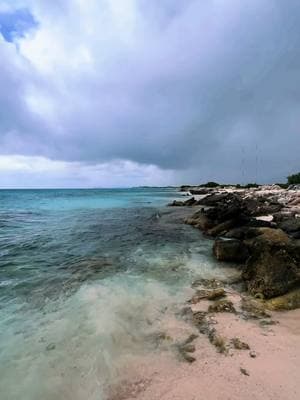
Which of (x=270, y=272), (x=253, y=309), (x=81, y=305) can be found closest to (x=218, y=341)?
(x=253, y=309)

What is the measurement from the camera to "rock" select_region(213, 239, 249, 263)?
10.3 metres

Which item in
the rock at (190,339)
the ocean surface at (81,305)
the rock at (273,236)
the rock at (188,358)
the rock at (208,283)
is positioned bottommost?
the rock at (208,283)

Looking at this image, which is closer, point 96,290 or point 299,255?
point 96,290

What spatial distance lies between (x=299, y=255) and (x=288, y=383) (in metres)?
5.97

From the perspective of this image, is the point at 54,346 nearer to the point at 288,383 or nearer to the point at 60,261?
the point at 288,383

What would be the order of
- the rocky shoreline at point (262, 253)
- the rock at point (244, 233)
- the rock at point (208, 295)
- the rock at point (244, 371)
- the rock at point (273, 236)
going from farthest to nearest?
the rock at point (244, 233), the rock at point (273, 236), the rock at point (208, 295), the rocky shoreline at point (262, 253), the rock at point (244, 371)

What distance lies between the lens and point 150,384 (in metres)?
3.92

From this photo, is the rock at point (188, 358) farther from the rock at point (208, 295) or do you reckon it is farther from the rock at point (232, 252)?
the rock at point (232, 252)

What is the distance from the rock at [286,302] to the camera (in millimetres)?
6145

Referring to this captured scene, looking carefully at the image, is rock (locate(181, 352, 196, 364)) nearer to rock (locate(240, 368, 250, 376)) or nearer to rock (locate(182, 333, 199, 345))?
rock (locate(182, 333, 199, 345))

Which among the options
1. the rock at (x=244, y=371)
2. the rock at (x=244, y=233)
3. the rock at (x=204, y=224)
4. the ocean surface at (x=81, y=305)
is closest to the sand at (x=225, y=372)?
the rock at (x=244, y=371)

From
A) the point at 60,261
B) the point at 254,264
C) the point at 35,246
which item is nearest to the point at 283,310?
the point at 254,264

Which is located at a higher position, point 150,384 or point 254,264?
point 254,264

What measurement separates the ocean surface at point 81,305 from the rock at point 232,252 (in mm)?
504
